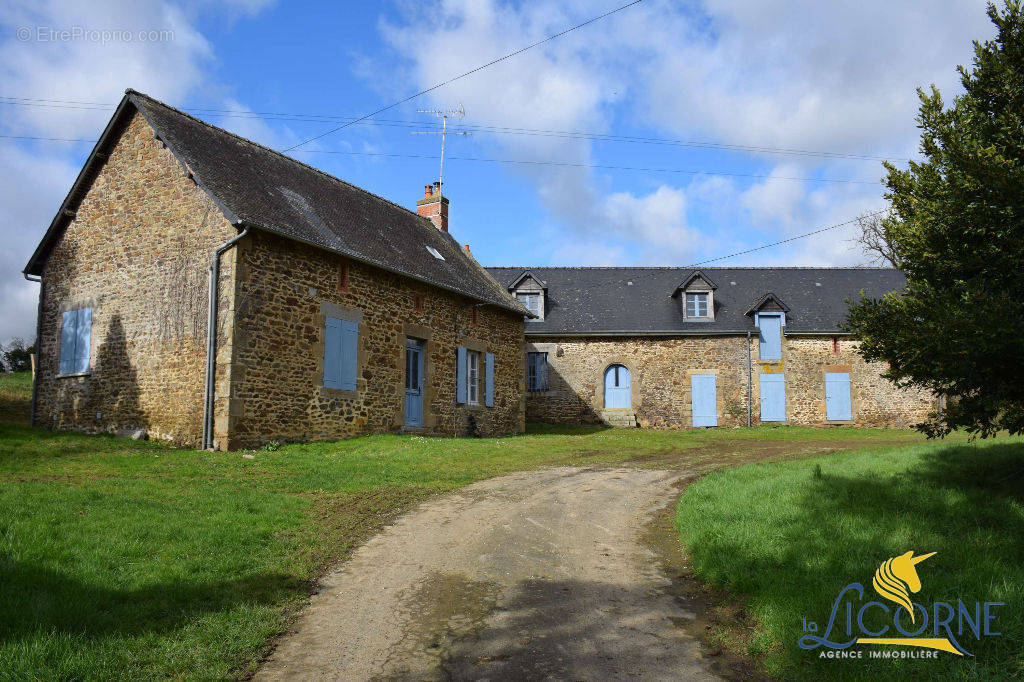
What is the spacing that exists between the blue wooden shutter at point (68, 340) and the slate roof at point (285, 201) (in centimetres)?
199

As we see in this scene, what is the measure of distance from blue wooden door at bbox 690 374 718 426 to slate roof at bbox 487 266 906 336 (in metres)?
1.66

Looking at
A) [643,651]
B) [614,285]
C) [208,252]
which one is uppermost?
[614,285]

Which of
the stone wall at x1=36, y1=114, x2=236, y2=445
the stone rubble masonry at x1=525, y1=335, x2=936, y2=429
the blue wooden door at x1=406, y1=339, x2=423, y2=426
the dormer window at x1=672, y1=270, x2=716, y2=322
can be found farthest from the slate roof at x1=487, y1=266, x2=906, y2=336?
the stone wall at x1=36, y1=114, x2=236, y2=445

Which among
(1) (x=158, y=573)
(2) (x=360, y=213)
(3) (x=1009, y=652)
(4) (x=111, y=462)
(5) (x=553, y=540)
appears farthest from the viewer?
(2) (x=360, y=213)

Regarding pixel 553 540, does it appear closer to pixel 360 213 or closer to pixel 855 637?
pixel 855 637

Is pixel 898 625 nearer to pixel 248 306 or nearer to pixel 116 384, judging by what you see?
pixel 248 306

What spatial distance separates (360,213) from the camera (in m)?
17.6

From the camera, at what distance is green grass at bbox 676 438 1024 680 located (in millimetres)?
3838

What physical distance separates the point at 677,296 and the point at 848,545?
21491mm

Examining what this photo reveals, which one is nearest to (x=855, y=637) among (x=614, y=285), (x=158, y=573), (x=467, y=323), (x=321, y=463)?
(x=158, y=573)

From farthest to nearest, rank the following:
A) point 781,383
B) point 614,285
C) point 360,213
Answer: point 614,285
point 781,383
point 360,213

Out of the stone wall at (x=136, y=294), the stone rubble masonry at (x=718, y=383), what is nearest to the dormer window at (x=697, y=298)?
the stone rubble masonry at (x=718, y=383)

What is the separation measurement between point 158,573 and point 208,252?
9.03 metres

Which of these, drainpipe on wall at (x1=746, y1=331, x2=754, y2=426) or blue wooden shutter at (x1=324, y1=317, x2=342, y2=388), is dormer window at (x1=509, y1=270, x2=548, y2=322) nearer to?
drainpipe on wall at (x1=746, y1=331, x2=754, y2=426)
